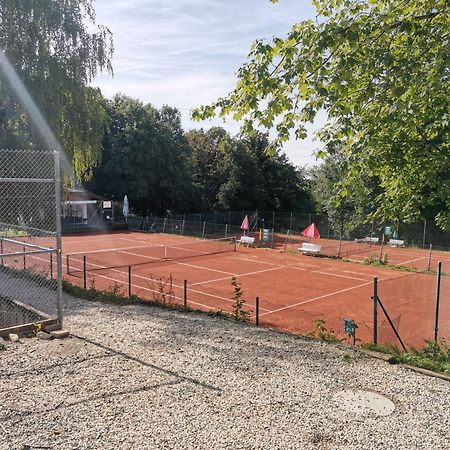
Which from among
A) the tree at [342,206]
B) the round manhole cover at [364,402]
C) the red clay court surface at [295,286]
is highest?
the tree at [342,206]

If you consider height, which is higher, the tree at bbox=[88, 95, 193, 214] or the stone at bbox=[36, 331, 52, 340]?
the tree at bbox=[88, 95, 193, 214]

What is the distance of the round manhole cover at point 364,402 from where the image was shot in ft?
17.8

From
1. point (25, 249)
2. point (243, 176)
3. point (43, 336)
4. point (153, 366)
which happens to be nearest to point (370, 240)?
point (243, 176)

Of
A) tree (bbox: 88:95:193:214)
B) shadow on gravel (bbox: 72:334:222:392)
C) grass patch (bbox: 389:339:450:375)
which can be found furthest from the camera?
tree (bbox: 88:95:193:214)

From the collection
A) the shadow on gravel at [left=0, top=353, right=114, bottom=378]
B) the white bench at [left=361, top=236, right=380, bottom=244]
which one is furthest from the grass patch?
the white bench at [left=361, top=236, right=380, bottom=244]

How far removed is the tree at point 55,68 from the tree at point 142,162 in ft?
92.9

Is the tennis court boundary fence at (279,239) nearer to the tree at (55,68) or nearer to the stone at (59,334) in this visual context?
the tree at (55,68)

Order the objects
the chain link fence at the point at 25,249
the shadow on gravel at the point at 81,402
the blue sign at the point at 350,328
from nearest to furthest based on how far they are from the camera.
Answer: the shadow on gravel at the point at 81,402 < the blue sign at the point at 350,328 < the chain link fence at the point at 25,249

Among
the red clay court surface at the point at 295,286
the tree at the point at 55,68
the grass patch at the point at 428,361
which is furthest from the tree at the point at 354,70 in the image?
the tree at the point at 55,68

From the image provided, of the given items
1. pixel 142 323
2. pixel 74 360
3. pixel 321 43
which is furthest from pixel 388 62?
pixel 142 323

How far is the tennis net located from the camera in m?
23.3

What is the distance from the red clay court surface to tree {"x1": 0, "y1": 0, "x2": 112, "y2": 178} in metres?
5.92

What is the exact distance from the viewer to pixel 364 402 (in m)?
5.65

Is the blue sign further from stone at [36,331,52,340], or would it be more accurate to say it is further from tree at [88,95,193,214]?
tree at [88,95,193,214]
